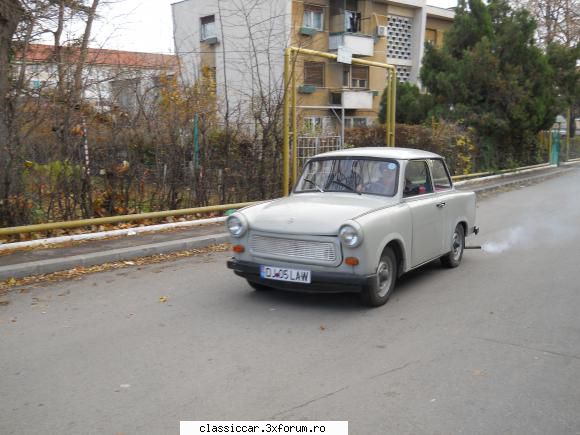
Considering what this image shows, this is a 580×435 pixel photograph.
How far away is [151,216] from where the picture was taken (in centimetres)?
1048

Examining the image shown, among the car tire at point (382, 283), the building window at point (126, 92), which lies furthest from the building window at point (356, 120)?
the car tire at point (382, 283)

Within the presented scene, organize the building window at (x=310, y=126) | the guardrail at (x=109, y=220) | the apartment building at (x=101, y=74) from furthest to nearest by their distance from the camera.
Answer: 1. the building window at (x=310, y=126)
2. the apartment building at (x=101, y=74)
3. the guardrail at (x=109, y=220)

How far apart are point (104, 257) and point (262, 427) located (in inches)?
211

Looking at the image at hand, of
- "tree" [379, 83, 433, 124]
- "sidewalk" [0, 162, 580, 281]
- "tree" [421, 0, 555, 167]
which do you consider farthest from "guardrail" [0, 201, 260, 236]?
"tree" [421, 0, 555, 167]

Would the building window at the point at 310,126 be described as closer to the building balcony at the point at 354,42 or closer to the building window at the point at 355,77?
the building balcony at the point at 354,42

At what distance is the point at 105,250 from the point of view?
8.69m

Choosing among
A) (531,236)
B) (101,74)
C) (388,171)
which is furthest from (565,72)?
(388,171)

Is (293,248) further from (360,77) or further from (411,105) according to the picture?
(360,77)

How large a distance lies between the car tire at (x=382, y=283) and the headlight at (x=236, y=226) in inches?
56.8

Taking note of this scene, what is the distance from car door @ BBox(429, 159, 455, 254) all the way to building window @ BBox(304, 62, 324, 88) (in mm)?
22174

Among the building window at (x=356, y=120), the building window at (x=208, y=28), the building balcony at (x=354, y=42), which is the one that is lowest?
the building window at (x=356, y=120)

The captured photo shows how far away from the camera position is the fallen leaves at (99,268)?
23.9ft

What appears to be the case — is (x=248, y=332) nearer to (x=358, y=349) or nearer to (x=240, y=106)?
(x=358, y=349)

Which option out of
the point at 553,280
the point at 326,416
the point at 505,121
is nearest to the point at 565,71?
the point at 505,121
